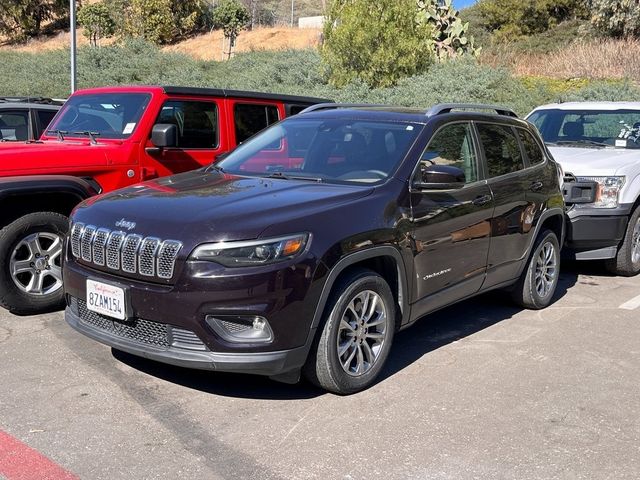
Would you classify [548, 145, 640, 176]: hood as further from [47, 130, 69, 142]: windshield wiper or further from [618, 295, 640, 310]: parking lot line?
[47, 130, 69, 142]: windshield wiper

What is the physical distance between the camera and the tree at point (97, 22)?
4631 centimetres

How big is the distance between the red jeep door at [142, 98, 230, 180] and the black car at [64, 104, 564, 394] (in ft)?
3.85

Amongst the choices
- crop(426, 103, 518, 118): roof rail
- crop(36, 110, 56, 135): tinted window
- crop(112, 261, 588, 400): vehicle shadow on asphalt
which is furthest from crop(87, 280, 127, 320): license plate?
crop(36, 110, 56, 135): tinted window

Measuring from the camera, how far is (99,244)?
4301 millimetres

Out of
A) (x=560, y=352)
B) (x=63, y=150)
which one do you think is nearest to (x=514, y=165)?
(x=560, y=352)

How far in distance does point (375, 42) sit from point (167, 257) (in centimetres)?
1635

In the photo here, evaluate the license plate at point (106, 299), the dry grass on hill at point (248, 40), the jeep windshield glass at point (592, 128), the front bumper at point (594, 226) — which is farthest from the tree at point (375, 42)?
the dry grass on hill at point (248, 40)

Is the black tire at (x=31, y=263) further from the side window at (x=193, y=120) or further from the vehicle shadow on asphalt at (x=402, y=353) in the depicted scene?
the side window at (x=193, y=120)

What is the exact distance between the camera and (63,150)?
607 centimetres

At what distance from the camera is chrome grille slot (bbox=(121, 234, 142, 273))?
4064mm

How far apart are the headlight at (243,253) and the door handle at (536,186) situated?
3020mm

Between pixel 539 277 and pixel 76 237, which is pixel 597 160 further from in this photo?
pixel 76 237

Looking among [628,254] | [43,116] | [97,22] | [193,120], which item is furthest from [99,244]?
[97,22]

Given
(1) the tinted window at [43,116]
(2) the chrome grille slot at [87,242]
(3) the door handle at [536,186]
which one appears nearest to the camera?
(2) the chrome grille slot at [87,242]
